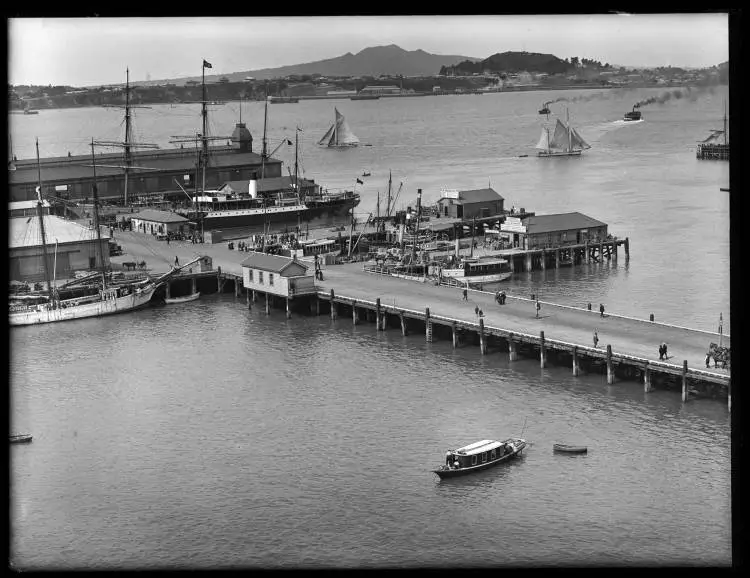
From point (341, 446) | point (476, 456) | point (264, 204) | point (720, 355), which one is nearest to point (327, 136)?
point (264, 204)

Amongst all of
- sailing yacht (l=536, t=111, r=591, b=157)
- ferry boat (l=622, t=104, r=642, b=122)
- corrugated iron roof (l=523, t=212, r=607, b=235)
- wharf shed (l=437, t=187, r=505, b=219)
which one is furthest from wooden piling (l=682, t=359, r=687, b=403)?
ferry boat (l=622, t=104, r=642, b=122)

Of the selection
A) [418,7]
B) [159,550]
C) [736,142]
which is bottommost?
[159,550]

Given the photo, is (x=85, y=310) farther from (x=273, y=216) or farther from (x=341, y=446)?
(x=273, y=216)

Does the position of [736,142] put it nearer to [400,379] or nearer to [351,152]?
[400,379]

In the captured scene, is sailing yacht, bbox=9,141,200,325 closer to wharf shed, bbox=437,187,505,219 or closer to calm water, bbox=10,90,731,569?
calm water, bbox=10,90,731,569

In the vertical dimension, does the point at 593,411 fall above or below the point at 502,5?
below

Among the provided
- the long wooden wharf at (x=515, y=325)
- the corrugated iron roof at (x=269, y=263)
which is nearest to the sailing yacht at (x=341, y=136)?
the long wooden wharf at (x=515, y=325)

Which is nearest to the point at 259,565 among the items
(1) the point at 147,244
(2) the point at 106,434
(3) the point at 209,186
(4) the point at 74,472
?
(4) the point at 74,472
